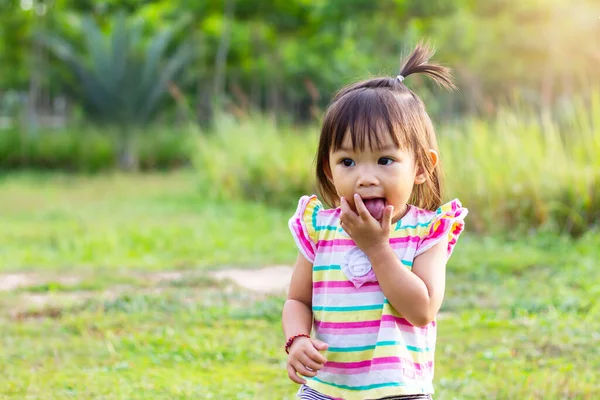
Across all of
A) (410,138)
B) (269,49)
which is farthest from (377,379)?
(269,49)

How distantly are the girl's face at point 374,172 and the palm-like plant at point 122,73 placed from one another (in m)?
16.7

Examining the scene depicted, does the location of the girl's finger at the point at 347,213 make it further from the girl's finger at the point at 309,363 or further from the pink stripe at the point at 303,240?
the girl's finger at the point at 309,363

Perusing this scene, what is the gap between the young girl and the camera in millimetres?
1973

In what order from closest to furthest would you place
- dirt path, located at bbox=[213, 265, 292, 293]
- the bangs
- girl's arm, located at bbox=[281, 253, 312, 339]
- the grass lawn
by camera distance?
1. the bangs
2. girl's arm, located at bbox=[281, 253, 312, 339]
3. the grass lawn
4. dirt path, located at bbox=[213, 265, 292, 293]

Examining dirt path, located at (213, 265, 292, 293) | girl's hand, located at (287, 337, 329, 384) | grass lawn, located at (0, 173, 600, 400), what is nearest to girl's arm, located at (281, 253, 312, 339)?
girl's hand, located at (287, 337, 329, 384)

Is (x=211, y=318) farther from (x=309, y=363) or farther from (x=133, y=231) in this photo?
(x=133, y=231)

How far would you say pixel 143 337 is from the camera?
4.12 metres

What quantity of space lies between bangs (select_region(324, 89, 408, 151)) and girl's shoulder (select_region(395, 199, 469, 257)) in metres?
0.20

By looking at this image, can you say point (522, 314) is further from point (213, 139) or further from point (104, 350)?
point (213, 139)

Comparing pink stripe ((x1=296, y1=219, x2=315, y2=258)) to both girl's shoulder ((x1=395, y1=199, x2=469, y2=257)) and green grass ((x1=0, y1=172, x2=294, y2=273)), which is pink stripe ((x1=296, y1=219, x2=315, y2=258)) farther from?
green grass ((x1=0, y1=172, x2=294, y2=273))

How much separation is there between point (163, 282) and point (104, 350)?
5.68 feet

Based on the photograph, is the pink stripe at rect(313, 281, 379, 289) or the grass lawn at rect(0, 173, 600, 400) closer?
the pink stripe at rect(313, 281, 379, 289)

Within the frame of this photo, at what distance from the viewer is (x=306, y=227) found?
85.8 inches

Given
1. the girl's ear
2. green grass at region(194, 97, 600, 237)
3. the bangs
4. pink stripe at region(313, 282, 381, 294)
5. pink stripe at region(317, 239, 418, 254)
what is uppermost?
the bangs
